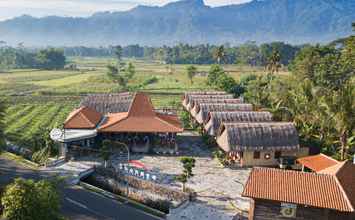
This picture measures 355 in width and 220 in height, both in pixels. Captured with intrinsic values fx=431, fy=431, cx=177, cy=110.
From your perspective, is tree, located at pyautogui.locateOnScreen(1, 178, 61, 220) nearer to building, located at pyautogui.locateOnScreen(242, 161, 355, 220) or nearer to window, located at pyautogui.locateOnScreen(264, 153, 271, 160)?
building, located at pyautogui.locateOnScreen(242, 161, 355, 220)

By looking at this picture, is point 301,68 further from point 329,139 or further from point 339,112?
point 339,112

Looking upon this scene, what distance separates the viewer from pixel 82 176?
3147 centimetres

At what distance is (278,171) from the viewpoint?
24344 millimetres

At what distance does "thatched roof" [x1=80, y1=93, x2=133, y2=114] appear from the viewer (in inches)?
1734

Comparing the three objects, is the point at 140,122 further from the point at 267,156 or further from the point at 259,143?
the point at 267,156

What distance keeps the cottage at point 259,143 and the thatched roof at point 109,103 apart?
12756 millimetres

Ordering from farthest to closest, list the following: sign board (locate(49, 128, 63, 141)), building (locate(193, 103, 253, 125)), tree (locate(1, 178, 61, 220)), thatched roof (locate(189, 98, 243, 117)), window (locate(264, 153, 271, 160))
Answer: thatched roof (locate(189, 98, 243, 117)) < building (locate(193, 103, 253, 125)) < sign board (locate(49, 128, 63, 141)) < window (locate(264, 153, 271, 160)) < tree (locate(1, 178, 61, 220))

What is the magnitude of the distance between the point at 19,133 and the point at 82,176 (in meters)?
15.1

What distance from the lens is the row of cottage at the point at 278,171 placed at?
22.8 m

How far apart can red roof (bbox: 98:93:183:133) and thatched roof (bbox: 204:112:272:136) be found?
125 inches

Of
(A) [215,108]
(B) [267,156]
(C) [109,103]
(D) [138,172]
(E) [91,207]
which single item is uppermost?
(C) [109,103]

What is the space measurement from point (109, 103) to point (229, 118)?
1276 centimetres

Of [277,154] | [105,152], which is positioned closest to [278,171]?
[277,154]

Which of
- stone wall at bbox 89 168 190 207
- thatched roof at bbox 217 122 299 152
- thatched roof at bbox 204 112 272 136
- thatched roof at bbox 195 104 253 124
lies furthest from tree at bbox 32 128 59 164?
thatched roof at bbox 195 104 253 124
